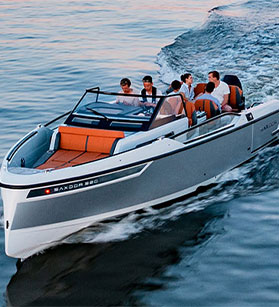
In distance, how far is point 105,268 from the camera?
828 centimetres

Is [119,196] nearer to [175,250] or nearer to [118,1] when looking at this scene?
[175,250]

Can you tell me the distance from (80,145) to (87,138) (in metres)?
0.16

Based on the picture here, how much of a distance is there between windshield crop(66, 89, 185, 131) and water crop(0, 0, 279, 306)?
1.37 m

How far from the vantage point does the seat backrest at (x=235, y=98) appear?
1195 cm

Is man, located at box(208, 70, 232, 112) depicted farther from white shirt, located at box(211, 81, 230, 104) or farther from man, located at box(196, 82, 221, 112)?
man, located at box(196, 82, 221, 112)

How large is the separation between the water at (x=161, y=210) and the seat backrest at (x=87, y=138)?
42.6 inches

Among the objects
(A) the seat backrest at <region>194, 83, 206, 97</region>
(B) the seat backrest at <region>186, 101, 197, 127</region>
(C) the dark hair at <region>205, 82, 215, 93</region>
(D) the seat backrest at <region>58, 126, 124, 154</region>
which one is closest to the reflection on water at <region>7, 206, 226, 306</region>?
(D) the seat backrest at <region>58, 126, 124, 154</region>

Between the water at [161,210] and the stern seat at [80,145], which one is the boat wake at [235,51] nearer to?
the water at [161,210]

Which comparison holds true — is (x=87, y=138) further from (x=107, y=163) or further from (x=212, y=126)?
(x=212, y=126)

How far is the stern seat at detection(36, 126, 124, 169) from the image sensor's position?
30.6 ft

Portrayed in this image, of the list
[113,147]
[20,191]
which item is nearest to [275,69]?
[113,147]

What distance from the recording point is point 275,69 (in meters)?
17.3

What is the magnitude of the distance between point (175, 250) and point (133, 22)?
20097 mm

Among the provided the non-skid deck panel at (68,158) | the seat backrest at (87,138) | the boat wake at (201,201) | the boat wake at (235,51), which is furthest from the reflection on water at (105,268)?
the boat wake at (235,51)
